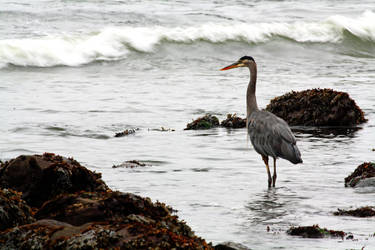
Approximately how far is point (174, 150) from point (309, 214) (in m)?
4.09

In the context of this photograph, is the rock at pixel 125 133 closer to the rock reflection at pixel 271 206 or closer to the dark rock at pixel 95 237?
the rock reflection at pixel 271 206

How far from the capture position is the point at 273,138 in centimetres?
898

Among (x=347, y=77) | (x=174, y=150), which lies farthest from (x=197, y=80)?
(x=174, y=150)

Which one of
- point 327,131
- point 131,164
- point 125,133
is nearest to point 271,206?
point 131,164

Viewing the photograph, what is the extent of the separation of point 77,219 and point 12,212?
22.4 inches

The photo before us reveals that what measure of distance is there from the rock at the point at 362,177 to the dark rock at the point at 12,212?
14.3 ft

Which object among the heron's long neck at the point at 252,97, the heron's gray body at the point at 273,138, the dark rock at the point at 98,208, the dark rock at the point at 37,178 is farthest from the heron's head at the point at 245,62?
the dark rock at the point at 98,208

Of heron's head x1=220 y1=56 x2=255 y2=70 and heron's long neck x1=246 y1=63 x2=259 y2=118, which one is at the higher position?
heron's head x1=220 y1=56 x2=255 y2=70

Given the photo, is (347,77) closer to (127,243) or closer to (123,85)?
(123,85)

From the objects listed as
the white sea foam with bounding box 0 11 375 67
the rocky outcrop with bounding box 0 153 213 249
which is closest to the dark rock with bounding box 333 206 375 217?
the rocky outcrop with bounding box 0 153 213 249

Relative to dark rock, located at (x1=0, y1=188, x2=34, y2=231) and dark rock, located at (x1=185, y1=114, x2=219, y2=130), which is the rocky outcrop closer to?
dark rock, located at (x1=0, y1=188, x2=34, y2=231)

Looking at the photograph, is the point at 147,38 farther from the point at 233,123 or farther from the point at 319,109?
the point at 319,109

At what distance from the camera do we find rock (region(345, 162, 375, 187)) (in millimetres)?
8047

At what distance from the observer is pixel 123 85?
1869 centimetres
